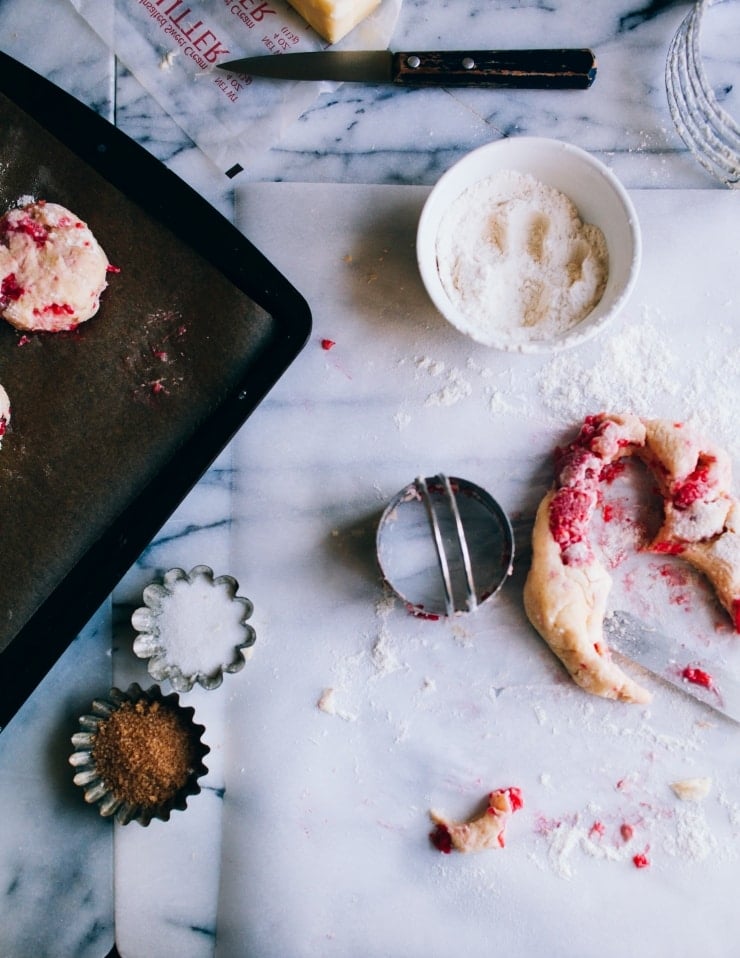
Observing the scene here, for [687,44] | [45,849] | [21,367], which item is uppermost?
[21,367]

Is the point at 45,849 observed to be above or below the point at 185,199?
below

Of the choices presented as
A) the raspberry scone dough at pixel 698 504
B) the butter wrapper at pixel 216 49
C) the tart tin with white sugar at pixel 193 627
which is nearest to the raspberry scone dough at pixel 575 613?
the raspberry scone dough at pixel 698 504

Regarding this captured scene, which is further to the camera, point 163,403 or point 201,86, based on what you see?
point 201,86

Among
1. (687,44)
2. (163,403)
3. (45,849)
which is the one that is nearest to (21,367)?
(163,403)

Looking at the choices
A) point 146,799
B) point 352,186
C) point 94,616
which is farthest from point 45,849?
point 352,186

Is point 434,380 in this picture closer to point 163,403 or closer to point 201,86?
point 163,403

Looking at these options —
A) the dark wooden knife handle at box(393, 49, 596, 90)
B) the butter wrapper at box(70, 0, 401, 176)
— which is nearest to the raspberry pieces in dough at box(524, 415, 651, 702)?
the dark wooden knife handle at box(393, 49, 596, 90)

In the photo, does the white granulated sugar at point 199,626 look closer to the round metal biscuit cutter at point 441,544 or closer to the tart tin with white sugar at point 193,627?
the tart tin with white sugar at point 193,627

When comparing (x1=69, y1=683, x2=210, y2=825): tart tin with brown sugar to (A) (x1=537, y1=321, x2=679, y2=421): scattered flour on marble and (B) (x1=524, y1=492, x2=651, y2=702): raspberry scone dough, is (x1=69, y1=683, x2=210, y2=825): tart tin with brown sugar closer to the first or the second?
(B) (x1=524, y1=492, x2=651, y2=702): raspberry scone dough
